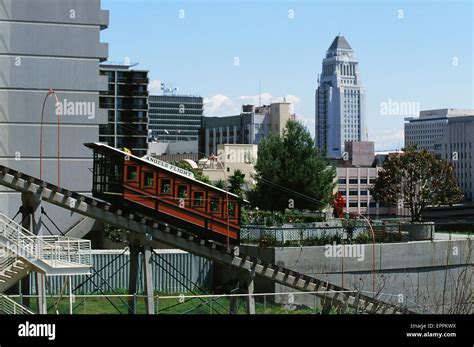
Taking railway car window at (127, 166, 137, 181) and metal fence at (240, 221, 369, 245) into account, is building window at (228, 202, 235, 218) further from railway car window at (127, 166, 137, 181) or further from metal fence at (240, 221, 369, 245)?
metal fence at (240, 221, 369, 245)

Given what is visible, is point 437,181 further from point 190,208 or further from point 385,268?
point 190,208

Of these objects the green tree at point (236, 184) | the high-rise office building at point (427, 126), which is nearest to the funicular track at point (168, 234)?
the green tree at point (236, 184)

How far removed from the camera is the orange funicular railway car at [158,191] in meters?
27.1

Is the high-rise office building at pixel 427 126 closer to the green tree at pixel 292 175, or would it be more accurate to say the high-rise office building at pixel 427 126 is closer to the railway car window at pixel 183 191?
the green tree at pixel 292 175

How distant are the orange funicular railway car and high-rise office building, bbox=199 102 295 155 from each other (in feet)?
286

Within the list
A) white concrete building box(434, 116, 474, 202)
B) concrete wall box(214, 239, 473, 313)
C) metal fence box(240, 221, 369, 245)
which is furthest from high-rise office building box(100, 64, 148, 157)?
concrete wall box(214, 239, 473, 313)

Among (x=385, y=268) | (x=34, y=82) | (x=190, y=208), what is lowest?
Result: (x=385, y=268)

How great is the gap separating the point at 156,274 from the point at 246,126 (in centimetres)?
10096

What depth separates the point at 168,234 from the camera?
2734 cm

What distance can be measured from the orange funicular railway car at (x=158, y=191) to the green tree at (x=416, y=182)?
3436 cm

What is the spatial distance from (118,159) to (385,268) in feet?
39.6

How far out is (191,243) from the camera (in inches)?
1096

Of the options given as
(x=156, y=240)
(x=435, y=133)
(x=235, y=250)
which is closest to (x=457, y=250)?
(x=235, y=250)

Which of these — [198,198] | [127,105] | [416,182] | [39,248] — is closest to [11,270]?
[39,248]
